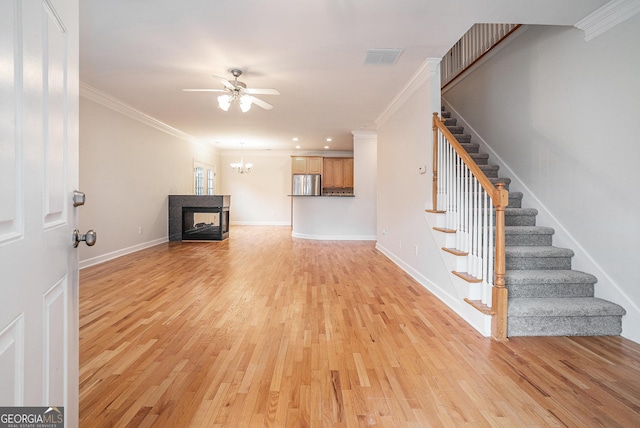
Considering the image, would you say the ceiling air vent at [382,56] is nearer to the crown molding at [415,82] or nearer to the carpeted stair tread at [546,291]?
the crown molding at [415,82]

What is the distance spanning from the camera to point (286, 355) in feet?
7.16

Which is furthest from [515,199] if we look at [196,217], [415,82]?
[196,217]

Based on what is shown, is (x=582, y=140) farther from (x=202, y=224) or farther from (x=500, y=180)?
(x=202, y=224)

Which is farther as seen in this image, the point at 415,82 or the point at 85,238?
the point at 415,82

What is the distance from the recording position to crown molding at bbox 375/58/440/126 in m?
3.69

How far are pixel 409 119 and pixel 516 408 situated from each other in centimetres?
363

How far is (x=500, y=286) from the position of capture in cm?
246

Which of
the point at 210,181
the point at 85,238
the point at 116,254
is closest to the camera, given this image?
the point at 85,238

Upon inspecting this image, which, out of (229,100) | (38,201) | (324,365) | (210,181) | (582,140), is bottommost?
(324,365)

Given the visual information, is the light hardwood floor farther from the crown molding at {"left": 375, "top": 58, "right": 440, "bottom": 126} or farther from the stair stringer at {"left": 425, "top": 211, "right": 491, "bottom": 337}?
the crown molding at {"left": 375, "top": 58, "right": 440, "bottom": 126}

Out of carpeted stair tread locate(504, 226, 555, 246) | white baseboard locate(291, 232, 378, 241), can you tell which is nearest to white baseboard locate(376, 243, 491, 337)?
carpeted stair tread locate(504, 226, 555, 246)

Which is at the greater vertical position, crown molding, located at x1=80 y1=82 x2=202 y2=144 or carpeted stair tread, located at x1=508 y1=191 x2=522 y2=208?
crown molding, located at x1=80 y1=82 x2=202 y2=144

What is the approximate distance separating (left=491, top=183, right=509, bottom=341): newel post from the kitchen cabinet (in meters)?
8.27

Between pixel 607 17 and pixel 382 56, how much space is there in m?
1.88
